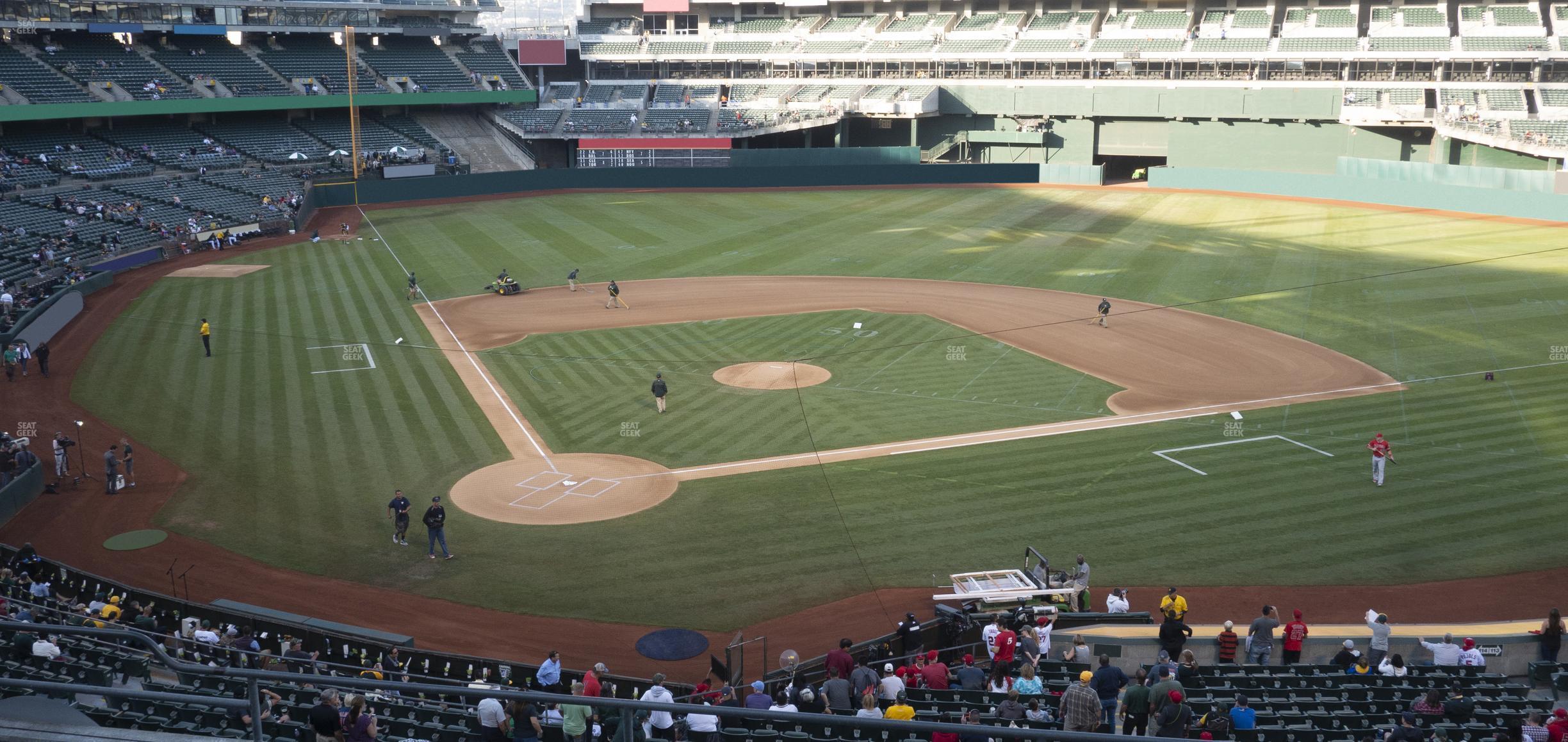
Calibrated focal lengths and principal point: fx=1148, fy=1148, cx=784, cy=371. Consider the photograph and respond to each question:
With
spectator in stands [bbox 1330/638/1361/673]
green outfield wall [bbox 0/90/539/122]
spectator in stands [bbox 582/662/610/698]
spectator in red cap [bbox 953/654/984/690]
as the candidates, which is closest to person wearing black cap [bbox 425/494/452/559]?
spectator in stands [bbox 582/662/610/698]

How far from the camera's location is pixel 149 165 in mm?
61312

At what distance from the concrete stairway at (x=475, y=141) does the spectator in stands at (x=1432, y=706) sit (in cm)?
7135

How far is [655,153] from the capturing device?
77.9 m

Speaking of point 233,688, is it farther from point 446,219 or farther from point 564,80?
point 564,80

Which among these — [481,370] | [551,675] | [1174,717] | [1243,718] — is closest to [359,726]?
[551,675]

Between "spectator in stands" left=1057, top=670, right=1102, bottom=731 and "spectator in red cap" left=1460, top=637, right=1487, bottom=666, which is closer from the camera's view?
"spectator in stands" left=1057, top=670, right=1102, bottom=731

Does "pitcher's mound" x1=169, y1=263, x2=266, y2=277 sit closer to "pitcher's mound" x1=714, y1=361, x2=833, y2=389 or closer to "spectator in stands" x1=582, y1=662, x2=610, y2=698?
"pitcher's mound" x1=714, y1=361, x2=833, y2=389

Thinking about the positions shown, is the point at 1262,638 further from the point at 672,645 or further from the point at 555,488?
the point at 555,488

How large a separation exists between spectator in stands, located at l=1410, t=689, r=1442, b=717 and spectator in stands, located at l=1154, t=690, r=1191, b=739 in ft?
9.48

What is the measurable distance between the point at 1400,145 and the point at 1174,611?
63.2 meters

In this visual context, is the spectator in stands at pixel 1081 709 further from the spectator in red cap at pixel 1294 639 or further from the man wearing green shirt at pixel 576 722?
the spectator in red cap at pixel 1294 639

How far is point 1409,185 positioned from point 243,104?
65.4 metres

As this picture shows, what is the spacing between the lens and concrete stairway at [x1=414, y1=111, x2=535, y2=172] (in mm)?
78625

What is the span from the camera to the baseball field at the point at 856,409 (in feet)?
72.3
